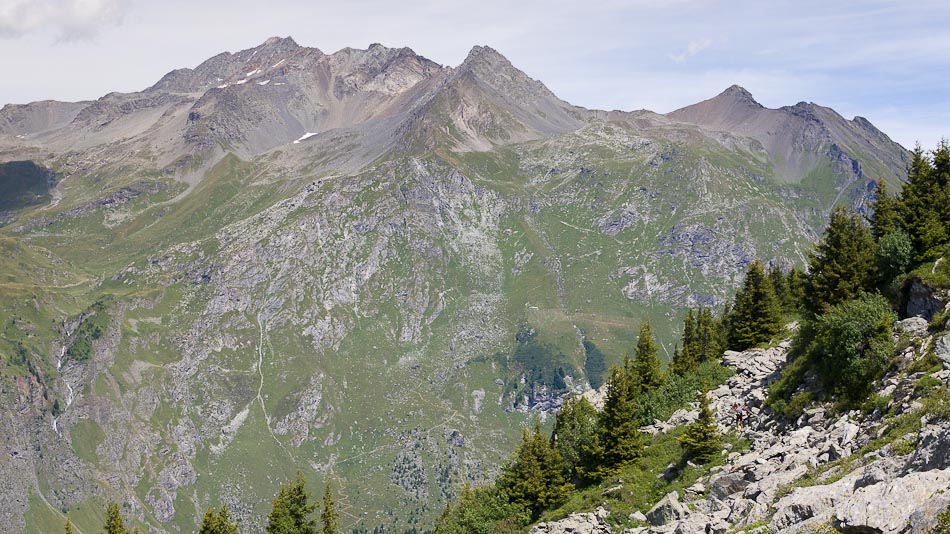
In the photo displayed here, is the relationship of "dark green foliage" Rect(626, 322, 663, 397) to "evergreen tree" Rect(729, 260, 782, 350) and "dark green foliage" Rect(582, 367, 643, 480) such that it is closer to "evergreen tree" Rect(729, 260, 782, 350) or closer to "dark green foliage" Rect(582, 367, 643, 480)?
"evergreen tree" Rect(729, 260, 782, 350)

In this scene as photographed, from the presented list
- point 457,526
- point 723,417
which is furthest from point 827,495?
point 457,526

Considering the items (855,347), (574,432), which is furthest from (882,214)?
(574,432)

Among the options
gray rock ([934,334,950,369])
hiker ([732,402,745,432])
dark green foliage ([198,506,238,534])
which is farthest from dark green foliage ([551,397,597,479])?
dark green foliage ([198,506,238,534])

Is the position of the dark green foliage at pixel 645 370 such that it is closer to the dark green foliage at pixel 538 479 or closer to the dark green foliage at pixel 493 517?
the dark green foliage at pixel 538 479

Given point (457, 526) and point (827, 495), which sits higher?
point (827, 495)

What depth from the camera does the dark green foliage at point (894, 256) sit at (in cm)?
5444

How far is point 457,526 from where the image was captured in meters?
70.2

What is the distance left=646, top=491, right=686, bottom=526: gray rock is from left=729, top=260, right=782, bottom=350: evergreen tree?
37.2 m

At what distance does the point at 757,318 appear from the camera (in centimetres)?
7756

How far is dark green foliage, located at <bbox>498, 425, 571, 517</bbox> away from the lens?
61541 millimetres

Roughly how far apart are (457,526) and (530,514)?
11017 millimetres

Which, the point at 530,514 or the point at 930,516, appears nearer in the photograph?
the point at 930,516

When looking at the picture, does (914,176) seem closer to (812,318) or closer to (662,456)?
→ (812,318)

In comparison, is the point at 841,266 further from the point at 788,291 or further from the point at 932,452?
the point at 788,291
